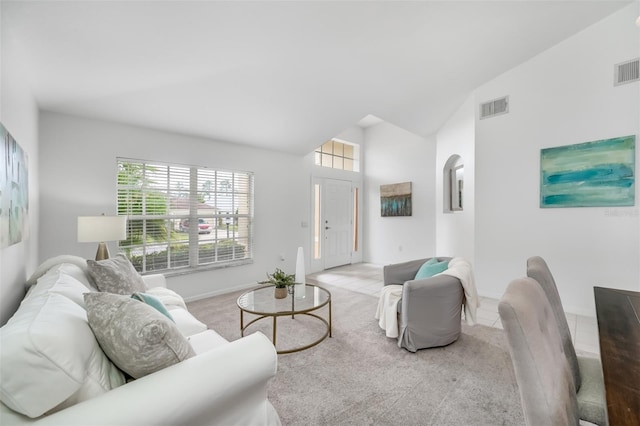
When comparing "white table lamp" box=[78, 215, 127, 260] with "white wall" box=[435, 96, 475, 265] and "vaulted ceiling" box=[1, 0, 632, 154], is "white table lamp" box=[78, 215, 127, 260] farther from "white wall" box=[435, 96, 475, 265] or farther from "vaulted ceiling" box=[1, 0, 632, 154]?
"white wall" box=[435, 96, 475, 265]

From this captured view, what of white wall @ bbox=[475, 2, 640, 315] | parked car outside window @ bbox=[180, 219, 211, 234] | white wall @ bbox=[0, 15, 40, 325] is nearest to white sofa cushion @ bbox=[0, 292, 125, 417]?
white wall @ bbox=[0, 15, 40, 325]

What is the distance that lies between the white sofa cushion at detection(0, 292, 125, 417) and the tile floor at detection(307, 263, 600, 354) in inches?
120

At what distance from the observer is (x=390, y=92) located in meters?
3.47

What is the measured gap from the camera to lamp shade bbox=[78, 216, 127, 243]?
2.43 meters

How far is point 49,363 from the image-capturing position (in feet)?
2.64

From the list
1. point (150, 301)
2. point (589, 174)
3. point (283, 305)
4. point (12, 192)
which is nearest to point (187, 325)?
point (150, 301)

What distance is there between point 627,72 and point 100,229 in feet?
17.7

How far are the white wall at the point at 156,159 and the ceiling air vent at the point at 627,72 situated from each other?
162 inches

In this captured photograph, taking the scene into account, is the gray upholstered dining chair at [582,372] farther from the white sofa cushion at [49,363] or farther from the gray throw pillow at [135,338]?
the white sofa cushion at [49,363]

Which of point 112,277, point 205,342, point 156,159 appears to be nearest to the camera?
point 205,342

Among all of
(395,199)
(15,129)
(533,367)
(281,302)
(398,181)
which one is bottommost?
(281,302)

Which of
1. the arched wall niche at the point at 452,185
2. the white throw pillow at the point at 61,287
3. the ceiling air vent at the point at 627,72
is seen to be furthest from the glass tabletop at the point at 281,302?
the ceiling air vent at the point at 627,72

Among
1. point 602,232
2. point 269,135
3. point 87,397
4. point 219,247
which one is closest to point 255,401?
point 87,397

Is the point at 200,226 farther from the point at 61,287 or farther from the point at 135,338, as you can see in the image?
the point at 135,338
